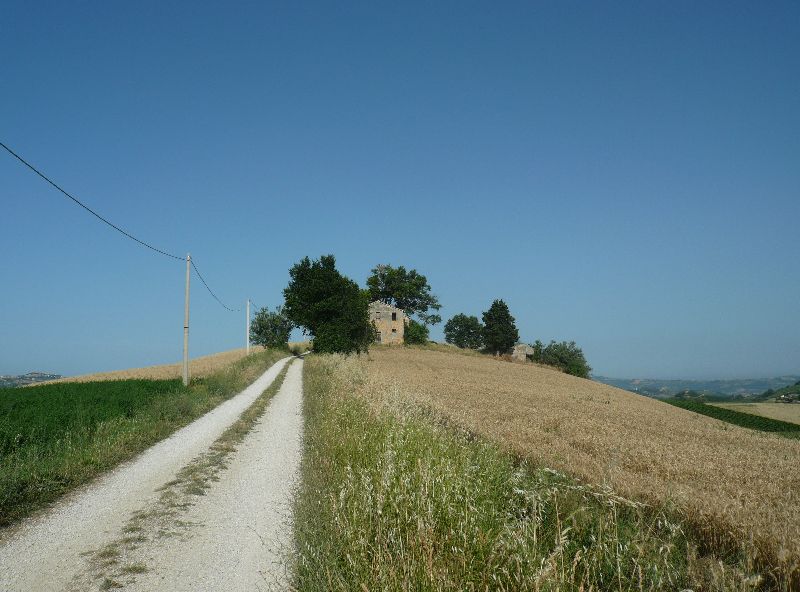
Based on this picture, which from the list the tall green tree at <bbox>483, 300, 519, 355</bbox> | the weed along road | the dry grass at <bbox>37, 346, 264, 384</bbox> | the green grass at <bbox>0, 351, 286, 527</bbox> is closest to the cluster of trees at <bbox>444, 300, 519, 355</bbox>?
the tall green tree at <bbox>483, 300, 519, 355</bbox>

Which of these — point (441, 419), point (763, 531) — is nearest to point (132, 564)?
point (763, 531)

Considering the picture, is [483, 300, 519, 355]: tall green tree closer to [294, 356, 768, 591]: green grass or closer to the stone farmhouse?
the stone farmhouse

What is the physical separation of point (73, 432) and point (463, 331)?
115139 mm

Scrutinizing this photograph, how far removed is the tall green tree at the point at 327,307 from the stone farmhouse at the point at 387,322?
963 inches

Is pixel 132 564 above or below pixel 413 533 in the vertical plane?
below

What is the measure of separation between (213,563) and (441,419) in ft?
26.8

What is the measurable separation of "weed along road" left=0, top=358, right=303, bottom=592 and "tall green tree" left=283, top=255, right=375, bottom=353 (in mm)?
41181

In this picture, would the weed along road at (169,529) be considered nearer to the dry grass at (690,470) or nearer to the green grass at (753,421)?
the dry grass at (690,470)

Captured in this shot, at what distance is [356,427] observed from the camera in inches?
401

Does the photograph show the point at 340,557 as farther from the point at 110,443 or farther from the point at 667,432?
the point at 667,432

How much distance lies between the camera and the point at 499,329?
9838 cm

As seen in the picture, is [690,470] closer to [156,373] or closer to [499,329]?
[156,373]

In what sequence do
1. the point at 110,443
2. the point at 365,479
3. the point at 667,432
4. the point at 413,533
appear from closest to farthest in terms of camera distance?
1. the point at 413,533
2. the point at 365,479
3. the point at 110,443
4. the point at 667,432

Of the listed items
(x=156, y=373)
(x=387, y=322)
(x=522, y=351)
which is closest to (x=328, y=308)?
(x=156, y=373)
